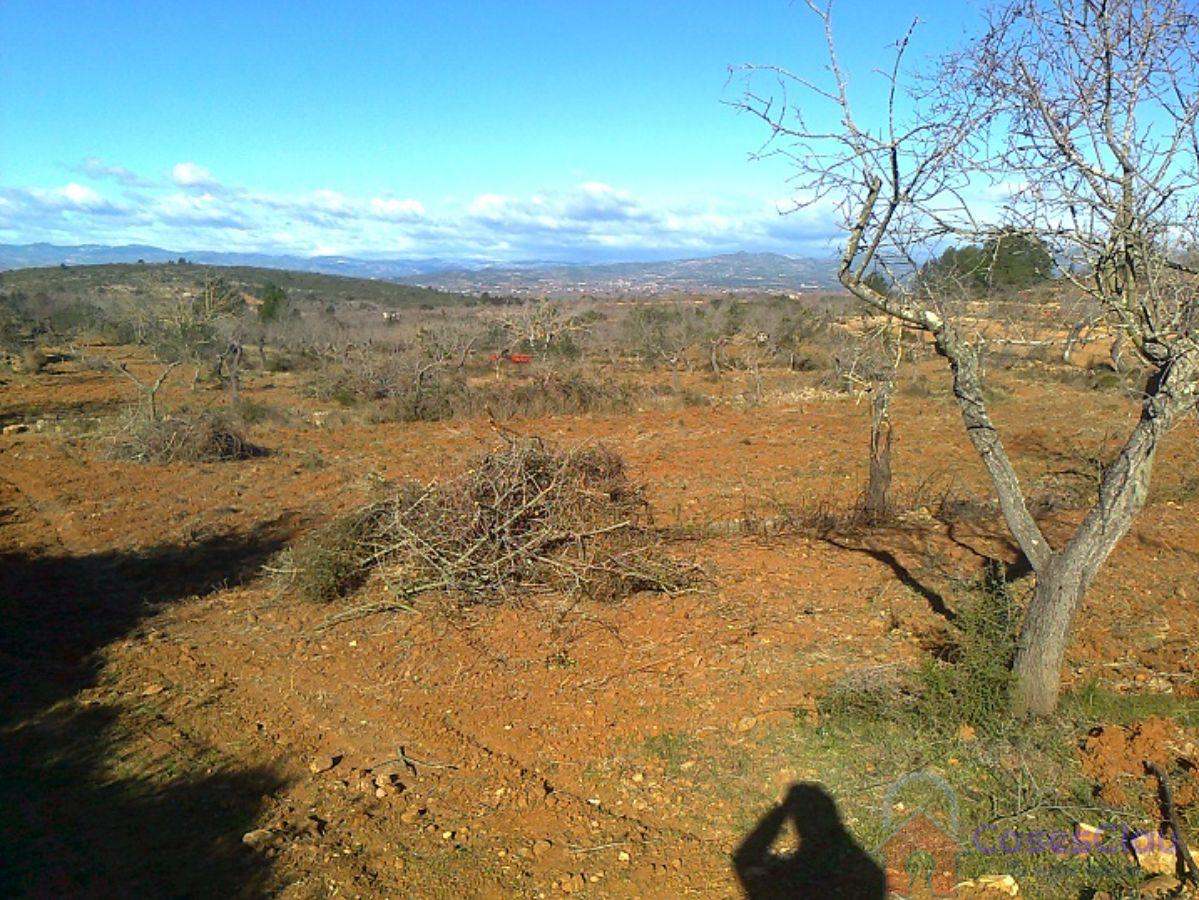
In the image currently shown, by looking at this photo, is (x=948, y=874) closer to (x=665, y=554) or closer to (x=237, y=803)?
(x=237, y=803)

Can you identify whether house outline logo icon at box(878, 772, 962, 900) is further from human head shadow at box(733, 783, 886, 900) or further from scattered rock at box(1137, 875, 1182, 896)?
scattered rock at box(1137, 875, 1182, 896)

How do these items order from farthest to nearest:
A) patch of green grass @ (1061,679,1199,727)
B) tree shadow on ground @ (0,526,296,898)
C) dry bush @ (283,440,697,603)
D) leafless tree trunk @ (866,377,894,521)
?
leafless tree trunk @ (866,377,894,521) < dry bush @ (283,440,697,603) < patch of green grass @ (1061,679,1199,727) < tree shadow on ground @ (0,526,296,898)

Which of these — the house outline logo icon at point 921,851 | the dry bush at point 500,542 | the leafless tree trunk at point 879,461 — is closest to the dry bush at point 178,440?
the dry bush at point 500,542

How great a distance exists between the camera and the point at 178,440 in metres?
14.4

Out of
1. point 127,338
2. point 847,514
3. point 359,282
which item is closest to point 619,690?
point 847,514

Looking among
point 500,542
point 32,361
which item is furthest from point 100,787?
point 32,361

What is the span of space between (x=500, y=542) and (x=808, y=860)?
3.63 metres

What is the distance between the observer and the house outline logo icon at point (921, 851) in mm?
3303

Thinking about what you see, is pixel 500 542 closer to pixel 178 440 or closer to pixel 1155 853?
pixel 1155 853

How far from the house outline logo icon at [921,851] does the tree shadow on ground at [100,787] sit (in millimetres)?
2535

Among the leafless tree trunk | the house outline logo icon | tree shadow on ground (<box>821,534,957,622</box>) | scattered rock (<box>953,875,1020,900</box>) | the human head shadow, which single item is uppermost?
the leafless tree trunk

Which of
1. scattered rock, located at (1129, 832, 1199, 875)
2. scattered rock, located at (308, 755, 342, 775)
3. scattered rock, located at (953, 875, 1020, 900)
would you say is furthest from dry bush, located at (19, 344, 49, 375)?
scattered rock, located at (1129, 832, 1199, 875)

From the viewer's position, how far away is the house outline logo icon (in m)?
3.30

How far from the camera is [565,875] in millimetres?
3465
